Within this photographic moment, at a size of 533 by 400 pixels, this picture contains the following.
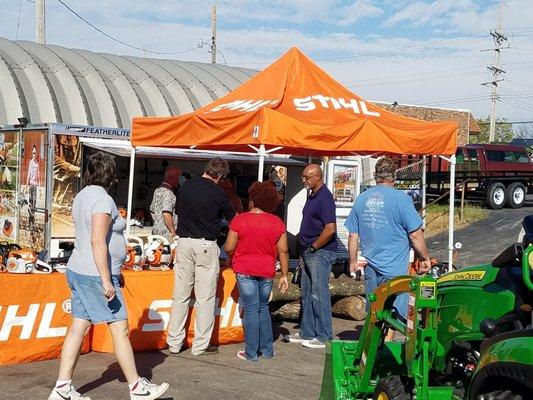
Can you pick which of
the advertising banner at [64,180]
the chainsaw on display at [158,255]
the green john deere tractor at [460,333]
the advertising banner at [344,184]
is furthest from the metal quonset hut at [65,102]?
the green john deere tractor at [460,333]

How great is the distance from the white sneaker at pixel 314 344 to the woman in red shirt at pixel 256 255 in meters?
0.69

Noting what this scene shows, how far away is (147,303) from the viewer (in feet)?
23.7

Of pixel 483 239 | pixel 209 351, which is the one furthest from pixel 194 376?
pixel 483 239

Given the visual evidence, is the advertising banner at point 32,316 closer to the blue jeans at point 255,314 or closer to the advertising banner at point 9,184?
the blue jeans at point 255,314

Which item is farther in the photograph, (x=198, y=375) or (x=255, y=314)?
(x=255, y=314)

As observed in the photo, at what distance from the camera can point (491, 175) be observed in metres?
23.9

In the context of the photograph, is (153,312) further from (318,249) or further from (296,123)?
(296,123)

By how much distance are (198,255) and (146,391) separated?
1.90 m

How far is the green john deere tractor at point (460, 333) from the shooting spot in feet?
11.0

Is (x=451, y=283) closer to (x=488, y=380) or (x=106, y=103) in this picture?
(x=488, y=380)

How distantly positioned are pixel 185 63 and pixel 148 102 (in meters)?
5.21

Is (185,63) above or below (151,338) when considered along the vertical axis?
above

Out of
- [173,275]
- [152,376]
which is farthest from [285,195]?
[152,376]

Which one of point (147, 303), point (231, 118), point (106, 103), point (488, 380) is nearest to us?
point (488, 380)
